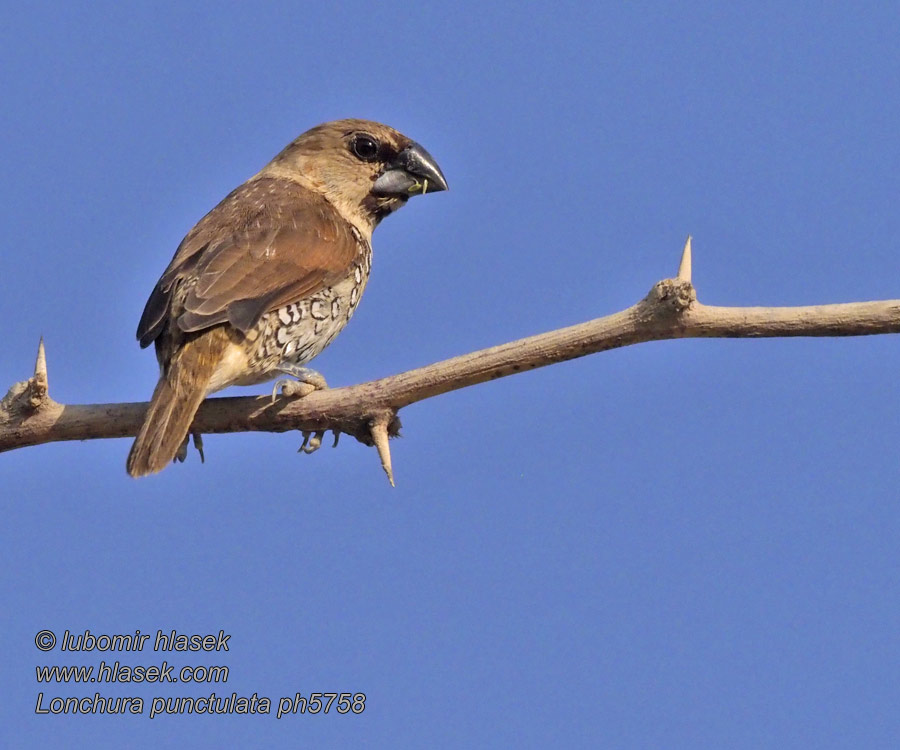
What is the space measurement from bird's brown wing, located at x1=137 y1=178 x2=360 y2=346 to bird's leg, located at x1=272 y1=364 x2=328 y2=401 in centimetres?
32

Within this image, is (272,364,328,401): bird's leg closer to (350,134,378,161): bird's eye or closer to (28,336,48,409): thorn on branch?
(28,336,48,409): thorn on branch

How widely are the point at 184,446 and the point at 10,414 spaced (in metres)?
0.80

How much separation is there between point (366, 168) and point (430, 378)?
2.58m

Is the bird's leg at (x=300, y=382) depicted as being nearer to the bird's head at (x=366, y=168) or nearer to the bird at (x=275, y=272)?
the bird at (x=275, y=272)

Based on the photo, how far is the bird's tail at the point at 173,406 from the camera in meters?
4.72

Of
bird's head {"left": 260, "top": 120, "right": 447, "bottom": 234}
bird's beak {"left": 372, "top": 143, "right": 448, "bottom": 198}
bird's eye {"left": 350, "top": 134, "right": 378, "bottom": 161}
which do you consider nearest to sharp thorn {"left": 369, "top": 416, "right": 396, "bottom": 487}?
bird's head {"left": 260, "top": 120, "right": 447, "bottom": 234}

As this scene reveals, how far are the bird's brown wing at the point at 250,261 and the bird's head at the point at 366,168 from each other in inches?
13.4

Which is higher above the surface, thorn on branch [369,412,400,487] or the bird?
the bird

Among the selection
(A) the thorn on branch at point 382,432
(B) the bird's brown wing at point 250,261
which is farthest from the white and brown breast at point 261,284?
(A) the thorn on branch at point 382,432

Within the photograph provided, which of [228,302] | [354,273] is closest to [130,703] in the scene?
[228,302]

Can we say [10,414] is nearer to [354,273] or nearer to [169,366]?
[169,366]

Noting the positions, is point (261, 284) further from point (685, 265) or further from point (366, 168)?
point (685, 265)

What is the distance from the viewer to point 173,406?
4.88m

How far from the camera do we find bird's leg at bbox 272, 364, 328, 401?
5074 millimetres
